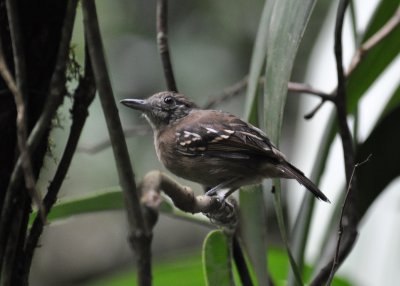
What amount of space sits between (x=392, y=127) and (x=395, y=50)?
0.97 feet

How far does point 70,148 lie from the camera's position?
2.01 meters

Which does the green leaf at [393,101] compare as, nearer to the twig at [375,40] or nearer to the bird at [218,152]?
the twig at [375,40]

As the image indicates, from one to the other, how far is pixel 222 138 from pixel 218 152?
0.21 feet

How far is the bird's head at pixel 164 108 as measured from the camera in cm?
330

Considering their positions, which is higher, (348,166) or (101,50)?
(101,50)

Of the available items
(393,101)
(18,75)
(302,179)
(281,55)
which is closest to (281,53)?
(281,55)

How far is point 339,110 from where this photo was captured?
246cm

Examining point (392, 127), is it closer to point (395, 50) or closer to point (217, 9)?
point (395, 50)

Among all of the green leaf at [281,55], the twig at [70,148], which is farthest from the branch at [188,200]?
the twig at [70,148]

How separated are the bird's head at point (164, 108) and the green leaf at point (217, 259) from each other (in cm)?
105

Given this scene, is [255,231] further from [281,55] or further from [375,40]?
[375,40]

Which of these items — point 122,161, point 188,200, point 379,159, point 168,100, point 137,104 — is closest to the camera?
point 122,161

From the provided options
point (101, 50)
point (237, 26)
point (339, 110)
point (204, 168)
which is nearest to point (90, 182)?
point (237, 26)

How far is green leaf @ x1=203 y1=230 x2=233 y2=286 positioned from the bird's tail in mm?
318
